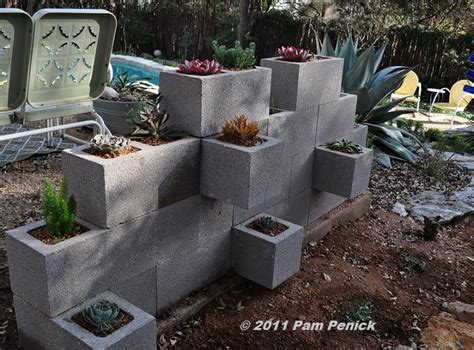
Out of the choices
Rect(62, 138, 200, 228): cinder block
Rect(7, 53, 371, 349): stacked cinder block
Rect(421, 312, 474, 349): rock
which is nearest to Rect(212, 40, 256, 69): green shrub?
Rect(7, 53, 371, 349): stacked cinder block

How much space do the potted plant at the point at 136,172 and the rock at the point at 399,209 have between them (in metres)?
2.28

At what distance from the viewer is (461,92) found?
7859 millimetres

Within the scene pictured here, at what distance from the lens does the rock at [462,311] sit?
2.85 meters

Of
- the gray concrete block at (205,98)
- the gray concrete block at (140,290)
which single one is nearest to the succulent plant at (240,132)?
the gray concrete block at (205,98)

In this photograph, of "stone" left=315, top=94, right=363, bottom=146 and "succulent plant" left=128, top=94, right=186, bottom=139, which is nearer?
"succulent plant" left=128, top=94, right=186, bottom=139

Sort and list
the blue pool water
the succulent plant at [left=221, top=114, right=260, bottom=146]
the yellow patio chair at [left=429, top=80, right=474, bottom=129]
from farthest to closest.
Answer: the blue pool water < the yellow patio chair at [left=429, top=80, right=474, bottom=129] < the succulent plant at [left=221, top=114, right=260, bottom=146]

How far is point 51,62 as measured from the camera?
275 centimetres

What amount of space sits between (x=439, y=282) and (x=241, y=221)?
1360 millimetres

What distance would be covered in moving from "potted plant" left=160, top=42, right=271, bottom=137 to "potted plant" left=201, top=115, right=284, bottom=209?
9cm

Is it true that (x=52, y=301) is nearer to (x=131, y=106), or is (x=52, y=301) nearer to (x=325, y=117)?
(x=325, y=117)

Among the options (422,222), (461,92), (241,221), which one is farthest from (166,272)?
(461,92)

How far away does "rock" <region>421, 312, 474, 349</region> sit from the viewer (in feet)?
8.50

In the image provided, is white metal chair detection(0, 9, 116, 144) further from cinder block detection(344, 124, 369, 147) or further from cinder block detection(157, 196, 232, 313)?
Answer: cinder block detection(344, 124, 369, 147)

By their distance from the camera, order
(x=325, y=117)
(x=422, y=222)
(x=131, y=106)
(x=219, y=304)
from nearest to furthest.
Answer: (x=219, y=304)
(x=325, y=117)
(x=422, y=222)
(x=131, y=106)
